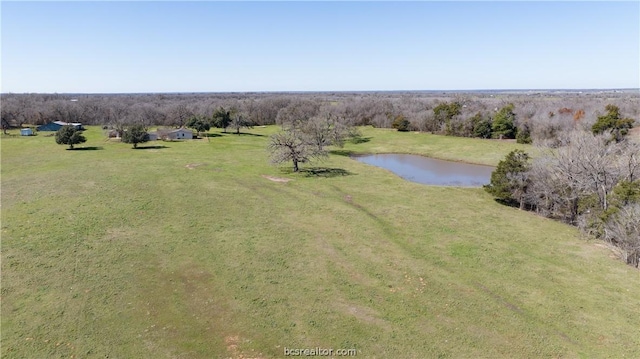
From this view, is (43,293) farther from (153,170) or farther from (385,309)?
(153,170)

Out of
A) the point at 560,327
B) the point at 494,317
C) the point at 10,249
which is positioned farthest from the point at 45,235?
the point at 560,327

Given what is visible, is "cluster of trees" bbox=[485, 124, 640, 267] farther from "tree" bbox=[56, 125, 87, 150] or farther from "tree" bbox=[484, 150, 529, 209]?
"tree" bbox=[56, 125, 87, 150]

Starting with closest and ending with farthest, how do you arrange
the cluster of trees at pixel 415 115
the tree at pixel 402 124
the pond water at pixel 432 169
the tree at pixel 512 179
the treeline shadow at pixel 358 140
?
the tree at pixel 512 179 → the pond water at pixel 432 169 → the cluster of trees at pixel 415 115 → the treeline shadow at pixel 358 140 → the tree at pixel 402 124

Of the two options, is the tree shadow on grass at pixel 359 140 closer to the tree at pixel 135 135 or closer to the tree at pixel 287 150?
the tree at pixel 287 150

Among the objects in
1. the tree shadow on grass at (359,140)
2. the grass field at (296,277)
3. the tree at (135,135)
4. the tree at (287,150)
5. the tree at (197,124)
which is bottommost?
the grass field at (296,277)

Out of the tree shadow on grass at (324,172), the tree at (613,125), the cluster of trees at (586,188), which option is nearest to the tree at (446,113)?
the tree at (613,125)
